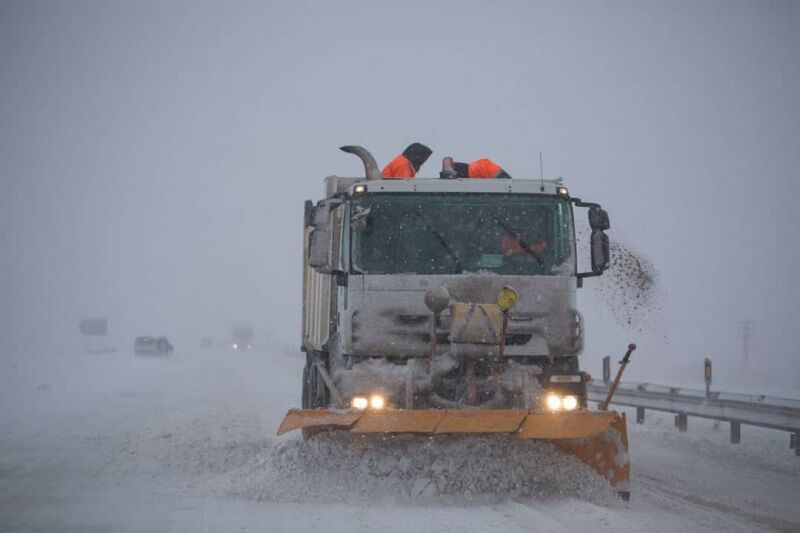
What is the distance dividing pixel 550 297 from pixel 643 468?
10.6ft

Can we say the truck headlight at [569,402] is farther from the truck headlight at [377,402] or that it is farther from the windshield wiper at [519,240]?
the truck headlight at [377,402]

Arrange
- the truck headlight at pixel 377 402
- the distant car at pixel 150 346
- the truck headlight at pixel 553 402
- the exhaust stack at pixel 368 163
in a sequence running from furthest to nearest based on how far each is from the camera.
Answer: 1. the distant car at pixel 150 346
2. the exhaust stack at pixel 368 163
3. the truck headlight at pixel 553 402
4. the truck headlight at pixel 377 402

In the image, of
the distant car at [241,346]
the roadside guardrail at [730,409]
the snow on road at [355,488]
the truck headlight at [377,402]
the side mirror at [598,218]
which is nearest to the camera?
the snow on road at [355,488]

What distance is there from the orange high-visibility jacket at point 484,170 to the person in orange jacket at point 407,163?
678 millimetres

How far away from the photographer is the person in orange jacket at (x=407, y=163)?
8.13 meters

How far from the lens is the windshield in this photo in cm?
712

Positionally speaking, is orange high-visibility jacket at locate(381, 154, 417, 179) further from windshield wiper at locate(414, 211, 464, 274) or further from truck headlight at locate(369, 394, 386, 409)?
truck headlight at locate(369, 394, 386, 409)

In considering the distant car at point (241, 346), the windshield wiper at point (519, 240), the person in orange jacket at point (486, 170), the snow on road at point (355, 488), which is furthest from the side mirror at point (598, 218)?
the distant car at point (241, 346)

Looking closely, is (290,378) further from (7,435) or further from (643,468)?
(643,468)

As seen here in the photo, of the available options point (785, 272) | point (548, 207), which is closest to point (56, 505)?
point (548, 207)

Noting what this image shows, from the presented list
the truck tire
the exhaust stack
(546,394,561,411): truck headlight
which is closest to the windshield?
(546,394,561,411): truck headlight

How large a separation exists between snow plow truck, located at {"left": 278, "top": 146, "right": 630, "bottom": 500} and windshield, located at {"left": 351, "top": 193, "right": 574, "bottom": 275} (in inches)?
0.4

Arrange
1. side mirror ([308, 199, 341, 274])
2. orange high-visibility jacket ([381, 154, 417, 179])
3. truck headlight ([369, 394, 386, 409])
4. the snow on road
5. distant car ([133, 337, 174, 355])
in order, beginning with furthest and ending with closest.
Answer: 1. distant car ([133, 337, 174, 355])
2. orange high-visibility jacket ([381, 154, 417, 179])
3. side mirror ([308, 199, 341, 274])
4. truck headlight ([369, 394, 386, 409])
5. the snow on road

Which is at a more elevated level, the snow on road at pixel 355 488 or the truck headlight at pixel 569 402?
the truck headlight at pixel 569 402
